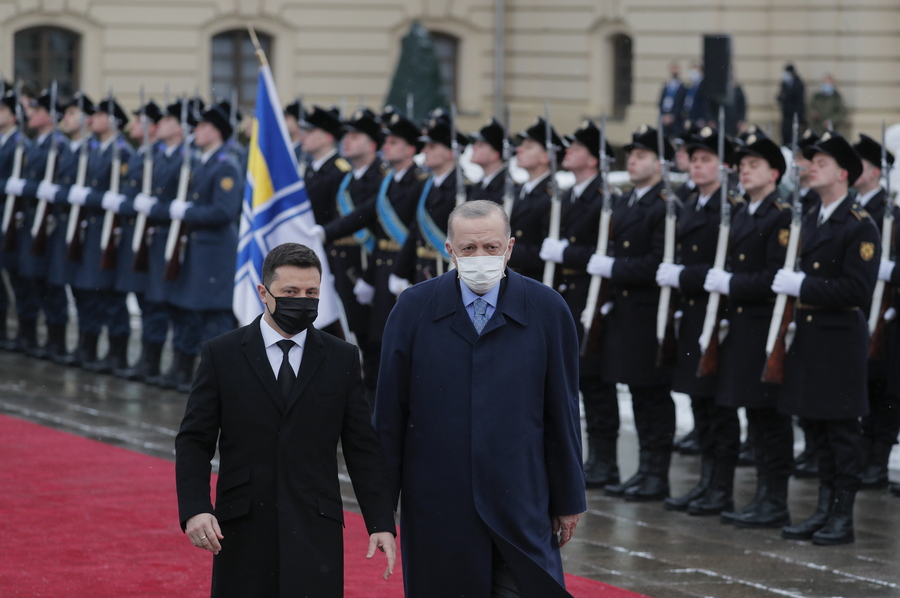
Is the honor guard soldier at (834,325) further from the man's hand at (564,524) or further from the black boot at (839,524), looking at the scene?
the man's hand at (564,524)

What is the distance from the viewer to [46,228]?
1275cm

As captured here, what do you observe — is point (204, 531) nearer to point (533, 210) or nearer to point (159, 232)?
point (533, 210)

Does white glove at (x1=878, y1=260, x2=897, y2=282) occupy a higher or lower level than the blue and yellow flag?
lower

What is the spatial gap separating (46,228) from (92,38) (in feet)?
44.9

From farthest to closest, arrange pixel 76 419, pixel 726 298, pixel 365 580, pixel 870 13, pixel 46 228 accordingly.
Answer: pixel 870 13 < pixel 46 228 < pixel 76 419 < pixel 726 298 < pixel 365 580

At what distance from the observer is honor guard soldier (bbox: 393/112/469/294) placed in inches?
376

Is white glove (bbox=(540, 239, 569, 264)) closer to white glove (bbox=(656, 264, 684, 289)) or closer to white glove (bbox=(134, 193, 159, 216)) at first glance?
white glove (bbox=(656, 264, 684, 289))

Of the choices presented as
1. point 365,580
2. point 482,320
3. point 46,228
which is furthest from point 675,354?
point 46,228

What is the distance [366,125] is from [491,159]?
1547mm

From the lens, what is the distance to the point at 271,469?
4.48 meters

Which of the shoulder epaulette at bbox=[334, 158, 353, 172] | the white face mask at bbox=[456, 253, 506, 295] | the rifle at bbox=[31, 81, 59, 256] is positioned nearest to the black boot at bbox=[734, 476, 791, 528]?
the white face mask at bbox=[456, 253, 506, 295]

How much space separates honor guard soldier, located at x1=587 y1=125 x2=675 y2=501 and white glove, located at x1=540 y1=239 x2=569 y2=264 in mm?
217

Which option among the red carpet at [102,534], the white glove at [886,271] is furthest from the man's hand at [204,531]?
the white glove at [886,271]

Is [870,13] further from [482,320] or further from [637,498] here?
[482,320]
